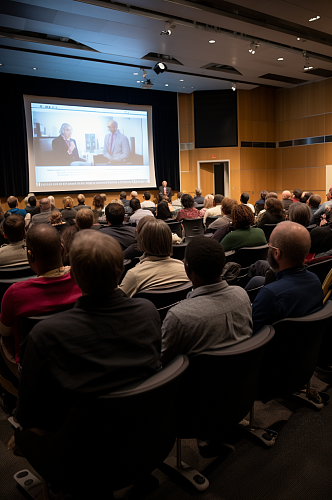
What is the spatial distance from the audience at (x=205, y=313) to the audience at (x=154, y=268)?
2.26 ft

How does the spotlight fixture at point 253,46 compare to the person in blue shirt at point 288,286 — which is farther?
the spotlight fixture at point 253,46

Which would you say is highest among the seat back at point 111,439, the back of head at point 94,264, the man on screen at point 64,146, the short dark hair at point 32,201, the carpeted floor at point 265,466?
the man on screen at point 64,146

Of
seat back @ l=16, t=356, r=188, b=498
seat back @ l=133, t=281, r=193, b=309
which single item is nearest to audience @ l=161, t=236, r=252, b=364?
seat back @ l=16, t=356, r=188, b=498

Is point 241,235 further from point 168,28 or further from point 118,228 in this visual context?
point 168,28

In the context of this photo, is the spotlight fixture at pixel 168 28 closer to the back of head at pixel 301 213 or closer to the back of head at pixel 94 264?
the back of head at pixel 301 213

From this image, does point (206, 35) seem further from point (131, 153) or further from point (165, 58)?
point (131, 153)

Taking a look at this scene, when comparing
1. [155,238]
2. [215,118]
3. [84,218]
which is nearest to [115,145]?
[215,118]

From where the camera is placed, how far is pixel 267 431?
2.09 m

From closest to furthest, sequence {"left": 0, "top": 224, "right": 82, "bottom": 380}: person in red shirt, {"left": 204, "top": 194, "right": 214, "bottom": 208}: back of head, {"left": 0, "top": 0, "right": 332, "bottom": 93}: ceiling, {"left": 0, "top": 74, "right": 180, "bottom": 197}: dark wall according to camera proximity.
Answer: {"left": 0, "top": 224, "right": 82, "bottom": 380}: person in red shirt
{"left": 204, "top": 194, "right": 214, "bottom": 208}: back of head
{"left": 0, "top": 0, "right": 332, "bottom": 93}: ceiling
{"left": 0, "top": 74, "right": 180, "bottom": 197}: dark wall

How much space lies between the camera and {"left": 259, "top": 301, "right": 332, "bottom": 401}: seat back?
170 cm

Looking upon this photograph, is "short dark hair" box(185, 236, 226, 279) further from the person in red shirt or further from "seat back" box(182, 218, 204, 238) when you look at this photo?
"seat back" box(182, 218, 204, 238)

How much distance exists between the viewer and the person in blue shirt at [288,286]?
187cm

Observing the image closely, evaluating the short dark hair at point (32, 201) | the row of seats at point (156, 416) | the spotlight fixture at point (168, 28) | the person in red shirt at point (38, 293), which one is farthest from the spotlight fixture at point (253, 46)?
the row of seats at point (156, 416)

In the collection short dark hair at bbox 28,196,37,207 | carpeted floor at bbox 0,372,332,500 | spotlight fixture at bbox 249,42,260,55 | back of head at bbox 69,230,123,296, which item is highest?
spotlight fixture at bbox 249,42,260,55
